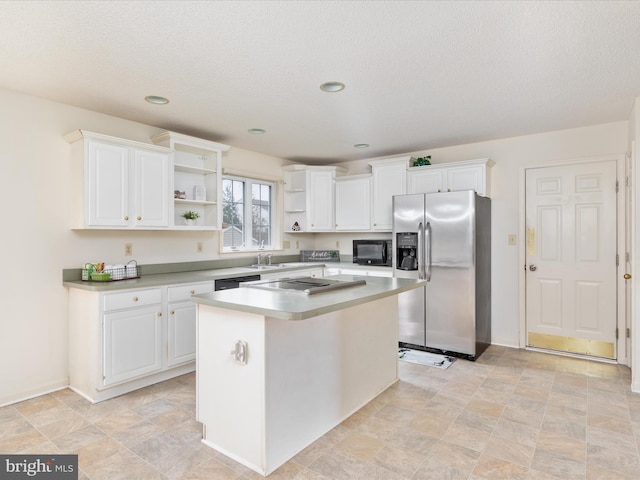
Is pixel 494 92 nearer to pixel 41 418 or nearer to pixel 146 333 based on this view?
pixel 146 333

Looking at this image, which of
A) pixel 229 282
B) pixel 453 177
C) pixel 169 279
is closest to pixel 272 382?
pixel 169 279

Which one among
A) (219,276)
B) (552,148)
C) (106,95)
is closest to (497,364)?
(552,148)

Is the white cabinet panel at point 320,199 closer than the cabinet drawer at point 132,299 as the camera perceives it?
No

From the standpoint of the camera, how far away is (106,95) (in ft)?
9.44

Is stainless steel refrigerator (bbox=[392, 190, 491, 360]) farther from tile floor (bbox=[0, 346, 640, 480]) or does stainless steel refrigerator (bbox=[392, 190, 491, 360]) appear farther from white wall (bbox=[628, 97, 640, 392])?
white wall (bbox=[628, 97, 640, 392])

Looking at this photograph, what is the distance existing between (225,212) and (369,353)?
2.59m

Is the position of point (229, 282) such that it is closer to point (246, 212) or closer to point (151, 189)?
point (151, 189)

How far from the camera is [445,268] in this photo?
389cm

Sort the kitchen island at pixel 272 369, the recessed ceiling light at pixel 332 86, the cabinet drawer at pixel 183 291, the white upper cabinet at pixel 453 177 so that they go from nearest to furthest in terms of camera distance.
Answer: the kitchen island at pixel 272 369 → the recessed ceiling light at pixel 332 86 → the cabinet drawer at pixel 183 291 → the white upper cabinet at pixel 453 177

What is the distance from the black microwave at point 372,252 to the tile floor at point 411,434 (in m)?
1.73

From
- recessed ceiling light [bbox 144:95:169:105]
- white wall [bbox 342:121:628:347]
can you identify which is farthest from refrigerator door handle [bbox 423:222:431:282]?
recessed ceiling light [bbox 144:95:169:105]

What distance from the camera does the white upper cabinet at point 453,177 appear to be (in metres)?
4.08

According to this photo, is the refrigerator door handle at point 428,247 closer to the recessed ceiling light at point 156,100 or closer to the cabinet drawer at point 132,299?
the cabinet drawer at point 132,299

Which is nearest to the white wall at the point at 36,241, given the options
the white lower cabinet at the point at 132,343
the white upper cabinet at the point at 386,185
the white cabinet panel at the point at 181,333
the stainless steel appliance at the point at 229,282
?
the white lower cabinet at the point at 132,343
